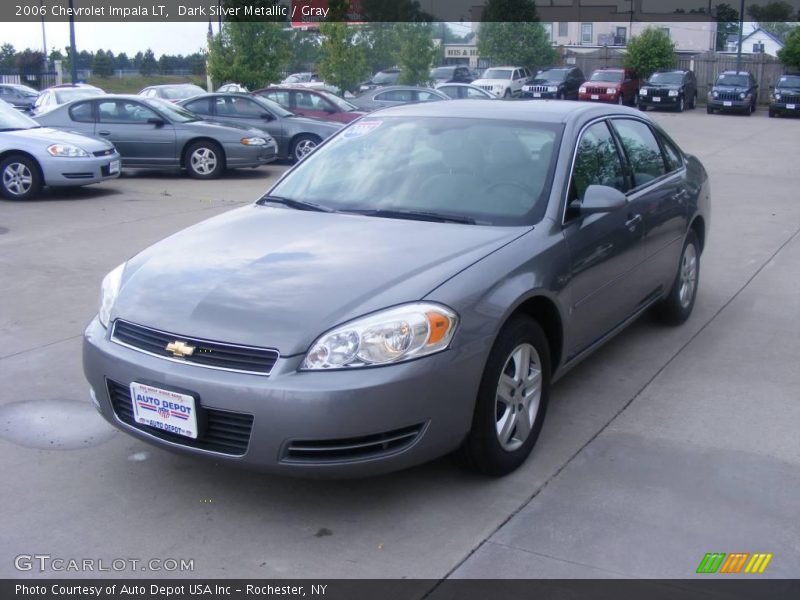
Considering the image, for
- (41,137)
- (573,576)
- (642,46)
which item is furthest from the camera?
(642,46)

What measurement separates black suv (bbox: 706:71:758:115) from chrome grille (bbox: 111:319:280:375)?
33.3 meters

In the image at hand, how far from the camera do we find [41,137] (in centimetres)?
1235

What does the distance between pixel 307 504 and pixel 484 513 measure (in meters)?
0.73

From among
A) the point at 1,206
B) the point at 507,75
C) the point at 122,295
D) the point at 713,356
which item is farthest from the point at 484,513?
the point at 507,75

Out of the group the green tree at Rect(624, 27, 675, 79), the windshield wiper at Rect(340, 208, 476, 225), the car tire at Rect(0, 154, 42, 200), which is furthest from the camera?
the green tree at Rect(624, 27, 675, 79)

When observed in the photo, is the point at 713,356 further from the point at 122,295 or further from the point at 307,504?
the point at 122,295

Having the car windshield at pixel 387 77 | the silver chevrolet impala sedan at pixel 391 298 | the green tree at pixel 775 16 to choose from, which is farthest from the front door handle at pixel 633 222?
the green tree at pixel 775 16

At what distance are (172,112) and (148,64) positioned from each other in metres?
49.3

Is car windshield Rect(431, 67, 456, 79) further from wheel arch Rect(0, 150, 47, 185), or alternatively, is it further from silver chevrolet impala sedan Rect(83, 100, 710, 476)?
silver chevrolet impala sedan Rect(83, 100, 710, 476)

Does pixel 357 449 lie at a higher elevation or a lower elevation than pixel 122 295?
lower

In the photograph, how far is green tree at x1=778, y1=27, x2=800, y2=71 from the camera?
40438mm

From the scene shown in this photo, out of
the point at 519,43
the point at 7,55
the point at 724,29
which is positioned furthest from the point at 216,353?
the point at 724,29

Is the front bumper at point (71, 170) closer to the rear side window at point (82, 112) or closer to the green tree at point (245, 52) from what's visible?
the rear side window at point (82, 112)

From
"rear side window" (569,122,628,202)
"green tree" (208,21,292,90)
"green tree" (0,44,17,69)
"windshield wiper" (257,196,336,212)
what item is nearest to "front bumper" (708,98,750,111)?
"green tree" (208,21,292,90)
